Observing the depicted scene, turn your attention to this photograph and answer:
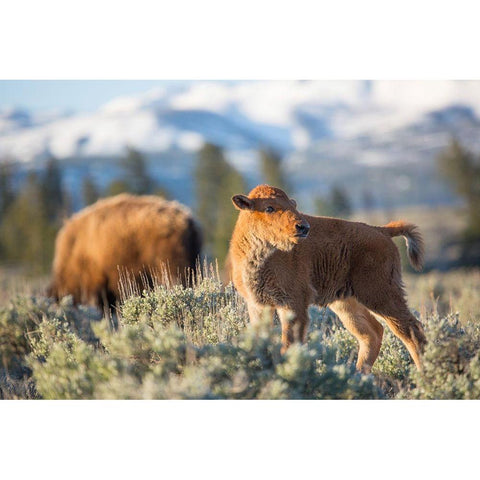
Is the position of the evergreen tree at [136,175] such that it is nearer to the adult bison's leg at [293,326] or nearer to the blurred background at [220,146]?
the blurred background at [220,146]

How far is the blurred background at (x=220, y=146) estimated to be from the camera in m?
16.0

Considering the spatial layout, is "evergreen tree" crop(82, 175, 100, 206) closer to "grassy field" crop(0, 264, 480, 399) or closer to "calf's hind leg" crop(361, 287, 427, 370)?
"grassy field" crop(0, 264, 480, 399)

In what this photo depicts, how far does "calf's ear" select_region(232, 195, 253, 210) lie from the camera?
18.0ft

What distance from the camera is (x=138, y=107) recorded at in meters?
33.3

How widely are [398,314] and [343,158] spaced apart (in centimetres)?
5937

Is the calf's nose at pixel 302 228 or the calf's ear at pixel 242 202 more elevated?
the calf's ear at pixel 242 202

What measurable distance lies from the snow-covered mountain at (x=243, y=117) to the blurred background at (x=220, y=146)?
0.35ft

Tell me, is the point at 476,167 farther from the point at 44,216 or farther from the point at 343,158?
the point at 343,158

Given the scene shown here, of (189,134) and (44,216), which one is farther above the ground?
(189,134)

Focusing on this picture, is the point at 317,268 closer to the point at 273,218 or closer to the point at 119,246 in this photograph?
the point at 273,218

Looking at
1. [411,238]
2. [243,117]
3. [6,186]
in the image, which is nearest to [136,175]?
[243,117]

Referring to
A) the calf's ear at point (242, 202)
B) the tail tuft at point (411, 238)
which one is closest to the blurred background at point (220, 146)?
the calf's ear at point (242, 202)

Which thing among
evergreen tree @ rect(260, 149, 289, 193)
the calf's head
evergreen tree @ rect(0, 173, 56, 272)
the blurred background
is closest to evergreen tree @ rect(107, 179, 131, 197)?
the blurred background
